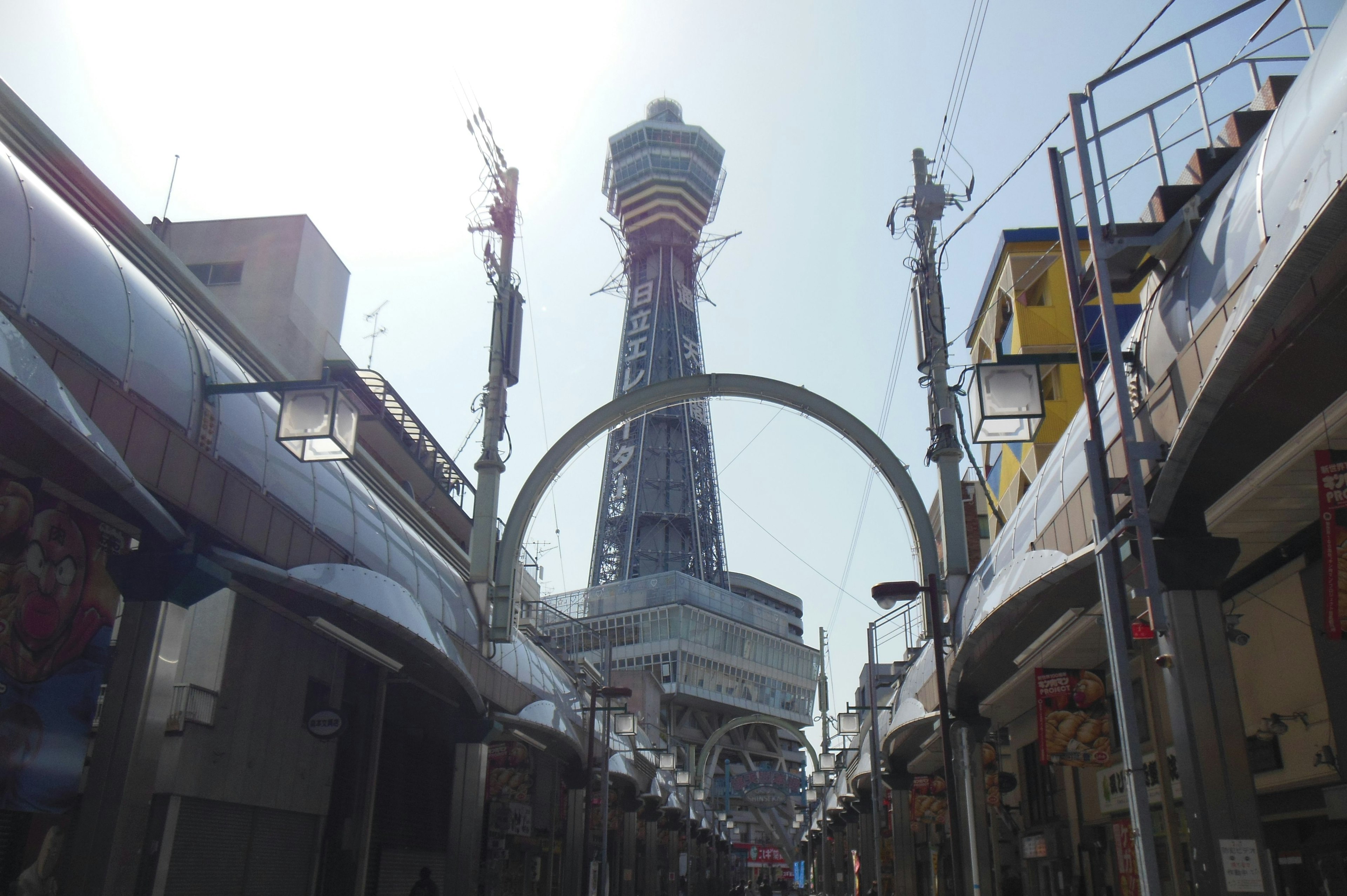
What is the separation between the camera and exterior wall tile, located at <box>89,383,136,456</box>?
9.57 meters

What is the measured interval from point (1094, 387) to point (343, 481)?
39.1 ft

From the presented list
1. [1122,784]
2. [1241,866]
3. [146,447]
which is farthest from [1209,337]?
[1122,784]

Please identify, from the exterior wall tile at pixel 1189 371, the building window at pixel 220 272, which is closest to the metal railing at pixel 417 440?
the building window at pixel 220 272

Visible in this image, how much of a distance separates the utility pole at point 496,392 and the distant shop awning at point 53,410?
47.9ft

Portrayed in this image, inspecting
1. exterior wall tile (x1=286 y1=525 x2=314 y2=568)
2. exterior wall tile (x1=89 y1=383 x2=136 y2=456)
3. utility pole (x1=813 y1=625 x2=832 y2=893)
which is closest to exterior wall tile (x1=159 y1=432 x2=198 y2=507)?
exterior wall tile (x1=89 y1=383 x2=136 y2=456)

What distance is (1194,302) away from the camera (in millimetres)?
9078

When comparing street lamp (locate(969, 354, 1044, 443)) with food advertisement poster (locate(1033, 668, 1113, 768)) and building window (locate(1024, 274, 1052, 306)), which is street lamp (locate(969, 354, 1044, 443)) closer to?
food advertisement poster (locate(1033, 668, 1113, 768))

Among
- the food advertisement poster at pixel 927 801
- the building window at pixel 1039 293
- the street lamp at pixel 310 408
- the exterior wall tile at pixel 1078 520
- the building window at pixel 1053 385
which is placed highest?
the building window at pixel 1039 293

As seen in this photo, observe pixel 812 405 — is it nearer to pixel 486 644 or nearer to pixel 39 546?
pixel 486 644

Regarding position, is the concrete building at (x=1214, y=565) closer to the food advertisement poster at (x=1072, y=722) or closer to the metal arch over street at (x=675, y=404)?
the food advertisement poster at (x=1072, y=722)

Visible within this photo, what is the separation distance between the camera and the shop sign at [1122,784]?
1786 centimetres

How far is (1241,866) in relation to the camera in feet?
28.2

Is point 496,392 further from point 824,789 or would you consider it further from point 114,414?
point 824,789

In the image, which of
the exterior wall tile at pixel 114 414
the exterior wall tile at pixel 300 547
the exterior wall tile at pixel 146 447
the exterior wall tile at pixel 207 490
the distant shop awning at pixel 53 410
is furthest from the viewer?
the exterior wall tile at pixel 300 547
